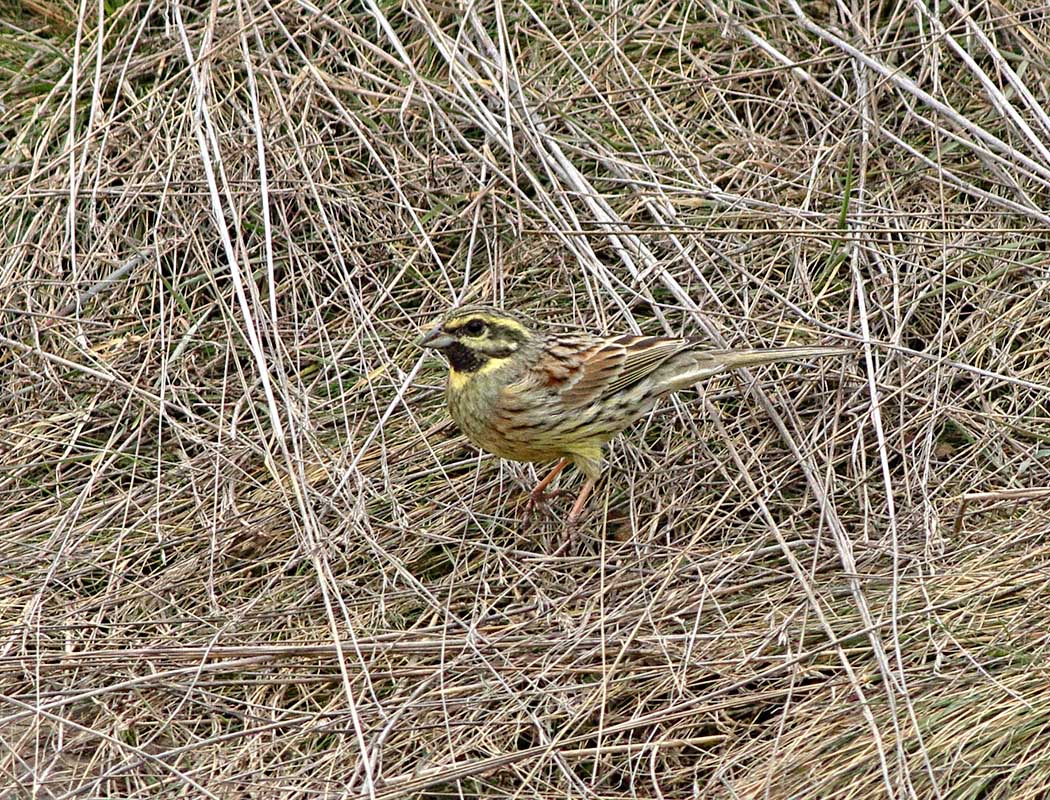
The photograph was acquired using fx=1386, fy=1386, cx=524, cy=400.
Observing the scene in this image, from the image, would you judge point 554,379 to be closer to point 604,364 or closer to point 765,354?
point 604,364

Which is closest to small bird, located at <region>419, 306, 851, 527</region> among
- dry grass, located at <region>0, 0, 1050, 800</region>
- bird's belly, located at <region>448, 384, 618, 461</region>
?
bird's belly, located at <region>448, 384, 618, 461</region>

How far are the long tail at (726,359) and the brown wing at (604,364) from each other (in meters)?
0.08

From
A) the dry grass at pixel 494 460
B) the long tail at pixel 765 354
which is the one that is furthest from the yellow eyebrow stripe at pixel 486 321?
the long tail at pixel 765 354

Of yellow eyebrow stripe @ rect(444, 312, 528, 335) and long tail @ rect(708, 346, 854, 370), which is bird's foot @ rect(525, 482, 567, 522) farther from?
long tail @ rect(708, 346, 854, 370)

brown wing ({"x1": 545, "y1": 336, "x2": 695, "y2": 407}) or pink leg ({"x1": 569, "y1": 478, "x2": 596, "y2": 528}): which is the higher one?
brown wing ({"x1": 545, "y1": 336, "x2": 695, "y2": 407})

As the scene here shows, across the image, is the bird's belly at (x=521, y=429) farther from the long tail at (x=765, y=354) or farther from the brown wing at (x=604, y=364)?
the long tail at (x=765, y=354)

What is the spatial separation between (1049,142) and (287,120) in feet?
11.7

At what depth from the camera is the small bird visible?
17.8 ft

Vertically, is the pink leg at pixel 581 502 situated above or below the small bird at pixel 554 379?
below

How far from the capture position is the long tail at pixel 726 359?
18.2ft

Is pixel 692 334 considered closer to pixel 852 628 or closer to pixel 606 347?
pixel 606 347

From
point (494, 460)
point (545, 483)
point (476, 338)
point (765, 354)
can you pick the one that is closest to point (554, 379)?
point (476, 338)

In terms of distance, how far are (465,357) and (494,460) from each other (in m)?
0.63

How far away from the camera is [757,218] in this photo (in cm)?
630
